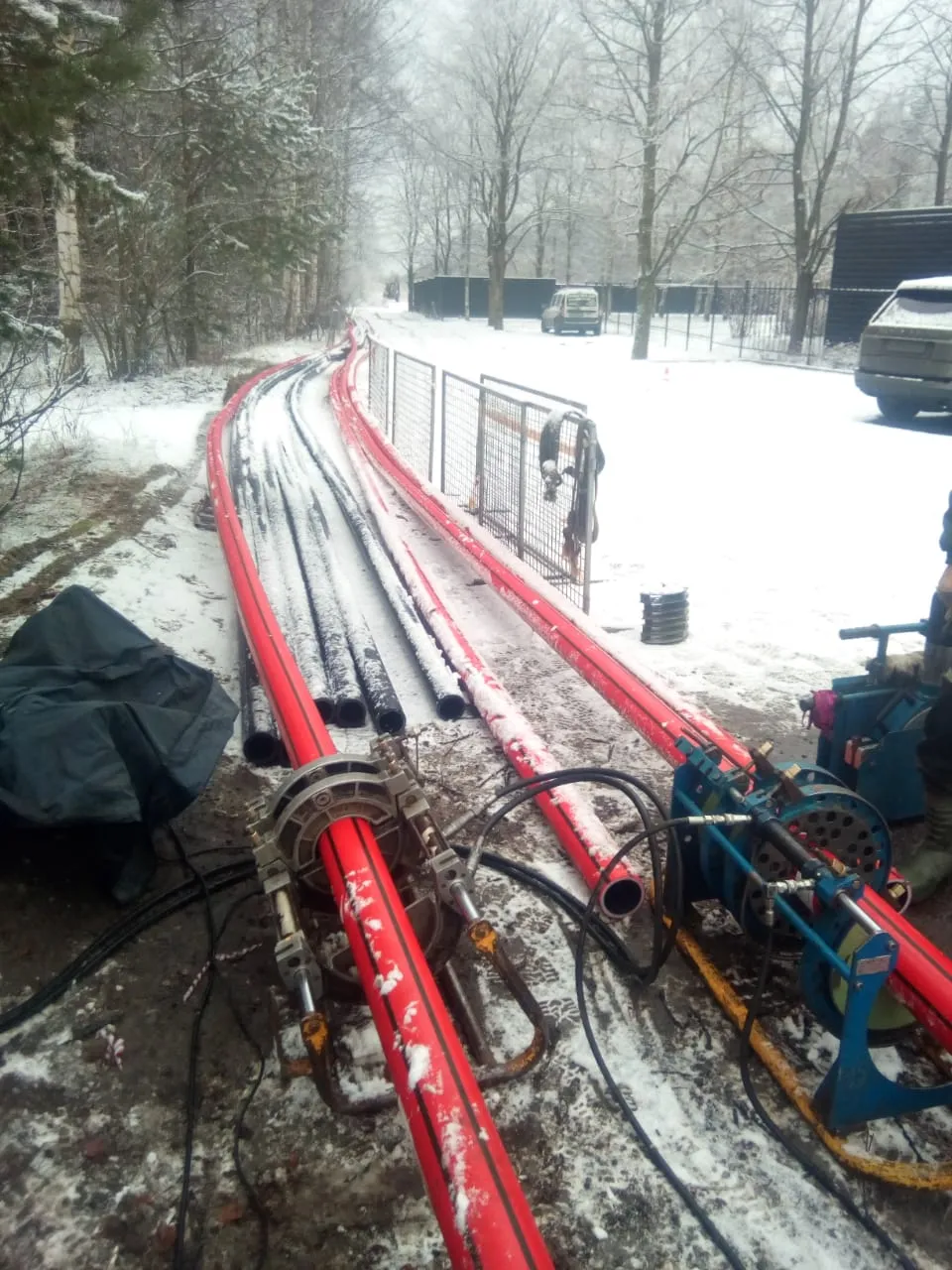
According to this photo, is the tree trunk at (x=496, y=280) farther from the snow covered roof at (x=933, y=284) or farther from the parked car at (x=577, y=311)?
the snow covered roof at (x=933, y=284)

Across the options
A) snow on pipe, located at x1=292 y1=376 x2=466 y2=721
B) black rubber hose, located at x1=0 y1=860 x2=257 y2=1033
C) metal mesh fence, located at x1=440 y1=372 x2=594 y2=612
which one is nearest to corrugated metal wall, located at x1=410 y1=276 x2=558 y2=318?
snow on pipe, located at x1=292 y1=376 x2=466 y2=721

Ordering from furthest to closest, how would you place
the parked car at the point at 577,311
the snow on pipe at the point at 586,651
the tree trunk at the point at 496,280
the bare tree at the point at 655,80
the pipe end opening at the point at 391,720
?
the tree trunk at the point at 496,280, the parked car at the point at 577,311, the bare tree at the point at 655,80, the pipe end opening at the point at 391,720, the snow on pipe at the point at 586,651

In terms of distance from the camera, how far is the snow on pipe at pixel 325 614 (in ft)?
15.4

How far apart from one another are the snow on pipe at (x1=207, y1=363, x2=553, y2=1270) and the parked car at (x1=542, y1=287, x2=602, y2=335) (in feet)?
119

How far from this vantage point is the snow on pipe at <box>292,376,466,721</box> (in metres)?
4.88

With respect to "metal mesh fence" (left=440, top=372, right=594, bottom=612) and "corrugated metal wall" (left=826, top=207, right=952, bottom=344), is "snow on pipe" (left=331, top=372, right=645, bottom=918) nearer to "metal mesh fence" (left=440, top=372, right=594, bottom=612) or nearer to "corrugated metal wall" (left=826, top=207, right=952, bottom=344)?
"metal mesh fence" (left=440, top=372, right=594, bottom=612)

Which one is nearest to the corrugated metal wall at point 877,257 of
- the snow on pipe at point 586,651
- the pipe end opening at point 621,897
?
the snow on pipe at point 586,651

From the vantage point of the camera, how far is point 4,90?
5.34m

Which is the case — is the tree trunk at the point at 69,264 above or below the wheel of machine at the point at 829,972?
above

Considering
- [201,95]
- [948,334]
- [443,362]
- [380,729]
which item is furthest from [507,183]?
[380,729]

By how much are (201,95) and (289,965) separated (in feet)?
63.9

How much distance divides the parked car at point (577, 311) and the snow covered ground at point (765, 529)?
66.2 ft

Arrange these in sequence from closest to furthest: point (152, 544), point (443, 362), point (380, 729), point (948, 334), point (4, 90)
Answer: point (380, 729)
point (4, 90)
point (152, 544)
point (948, 334)
point (443, 362)

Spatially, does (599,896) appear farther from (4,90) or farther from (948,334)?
(948,334)
